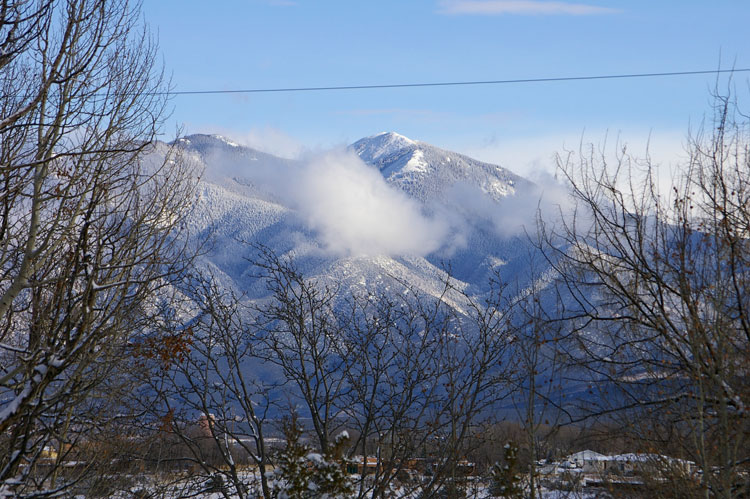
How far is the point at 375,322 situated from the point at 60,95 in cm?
705

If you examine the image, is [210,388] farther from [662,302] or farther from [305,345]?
[662,302]

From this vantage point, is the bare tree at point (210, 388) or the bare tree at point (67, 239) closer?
the bare tree at point (67, 239)

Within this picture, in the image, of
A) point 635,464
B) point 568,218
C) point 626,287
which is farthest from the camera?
point 568,218

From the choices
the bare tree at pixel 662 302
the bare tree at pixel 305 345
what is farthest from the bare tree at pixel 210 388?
the bare tree at pixel 662 302

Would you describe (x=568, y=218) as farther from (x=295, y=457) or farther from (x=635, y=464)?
(x=295, y=457)

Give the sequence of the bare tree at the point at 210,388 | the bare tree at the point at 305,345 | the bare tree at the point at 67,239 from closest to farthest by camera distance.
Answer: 1. the bare tree at the point at 67,239
2. the bare tree at the point at 210,388
3. the bare tree at the point at 305,345

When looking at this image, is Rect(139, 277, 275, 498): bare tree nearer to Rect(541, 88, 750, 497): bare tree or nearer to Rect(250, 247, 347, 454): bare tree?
Rect(250, 247, 347, 454): bare tree

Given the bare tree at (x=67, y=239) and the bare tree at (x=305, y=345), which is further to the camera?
the bare tree at (x=305, y=345)

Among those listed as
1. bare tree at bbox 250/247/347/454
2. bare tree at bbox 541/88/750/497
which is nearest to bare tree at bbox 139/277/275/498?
bare tree at bbox 250/247/347/454

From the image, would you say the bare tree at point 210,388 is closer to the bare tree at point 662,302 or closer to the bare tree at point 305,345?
the bare tree at point 305,345

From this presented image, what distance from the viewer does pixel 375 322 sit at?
1339 cm

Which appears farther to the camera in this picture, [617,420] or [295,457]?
[617,420]

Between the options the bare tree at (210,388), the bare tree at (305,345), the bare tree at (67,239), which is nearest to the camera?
the bare tree at (67,239)

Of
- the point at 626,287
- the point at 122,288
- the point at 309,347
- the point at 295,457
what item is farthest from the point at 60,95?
the point at 626,287
